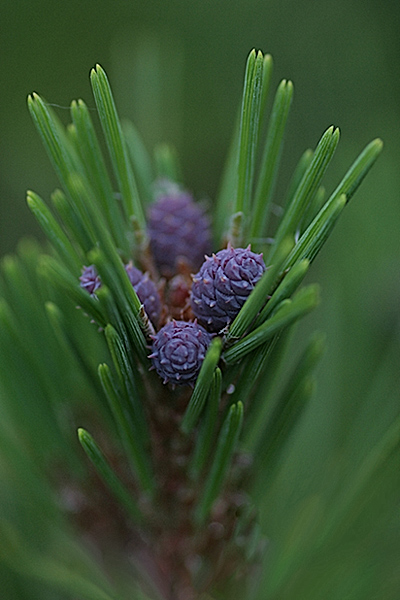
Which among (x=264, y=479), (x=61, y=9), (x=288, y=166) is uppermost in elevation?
(x=61, y=9)

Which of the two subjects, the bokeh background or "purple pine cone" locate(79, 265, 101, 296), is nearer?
"purple pine cone" locate(79, 265, 101, 296)

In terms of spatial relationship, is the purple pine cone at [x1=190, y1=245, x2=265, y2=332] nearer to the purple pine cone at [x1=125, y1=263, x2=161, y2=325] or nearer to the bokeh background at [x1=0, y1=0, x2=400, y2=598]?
the purple pine cone at [x1=125, y1=263, x2=161, y2=325]

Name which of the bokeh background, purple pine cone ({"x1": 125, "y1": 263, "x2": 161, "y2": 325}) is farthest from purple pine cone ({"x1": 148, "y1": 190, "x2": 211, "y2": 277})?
the bokeh background

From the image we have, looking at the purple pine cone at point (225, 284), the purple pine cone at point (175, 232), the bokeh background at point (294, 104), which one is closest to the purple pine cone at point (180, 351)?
the purple pine cone at point (225, 284)

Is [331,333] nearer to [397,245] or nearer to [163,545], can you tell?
[397,245]

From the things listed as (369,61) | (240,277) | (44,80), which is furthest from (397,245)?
(44,80)

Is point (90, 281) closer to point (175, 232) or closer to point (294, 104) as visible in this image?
point (175, 232)

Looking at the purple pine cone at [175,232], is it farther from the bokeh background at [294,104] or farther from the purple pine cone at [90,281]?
the bokeh background at [294,104]
